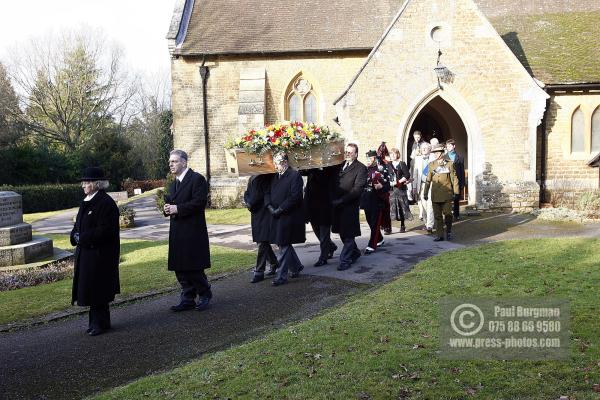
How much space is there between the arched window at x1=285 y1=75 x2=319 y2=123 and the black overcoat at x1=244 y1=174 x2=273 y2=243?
1407 centimetres

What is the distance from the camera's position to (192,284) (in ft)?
22.9

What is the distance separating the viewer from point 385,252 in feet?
33.8

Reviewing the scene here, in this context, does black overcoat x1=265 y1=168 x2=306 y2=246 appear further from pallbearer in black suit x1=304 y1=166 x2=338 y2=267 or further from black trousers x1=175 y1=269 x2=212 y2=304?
black trousers x1=175 y1=269 x2=212 y2=304

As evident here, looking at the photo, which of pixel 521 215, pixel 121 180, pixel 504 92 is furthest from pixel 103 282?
pixel 121 180

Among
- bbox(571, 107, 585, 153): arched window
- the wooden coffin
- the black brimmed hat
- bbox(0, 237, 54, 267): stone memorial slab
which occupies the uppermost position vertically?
bbox(571, 107, 585, 153): arched window

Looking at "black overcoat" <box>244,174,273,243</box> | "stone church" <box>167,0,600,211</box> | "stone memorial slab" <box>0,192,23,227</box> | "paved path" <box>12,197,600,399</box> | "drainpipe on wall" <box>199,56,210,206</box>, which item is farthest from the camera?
"drainpipe on wall" <box>199,56,210,206</box>

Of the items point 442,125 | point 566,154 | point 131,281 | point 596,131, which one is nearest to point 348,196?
point 131,281

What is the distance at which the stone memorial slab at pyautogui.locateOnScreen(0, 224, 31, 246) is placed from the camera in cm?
1120

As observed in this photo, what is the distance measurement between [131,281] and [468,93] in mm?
12720

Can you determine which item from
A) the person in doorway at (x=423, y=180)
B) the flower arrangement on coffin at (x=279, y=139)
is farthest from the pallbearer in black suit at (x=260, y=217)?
the person in doorway at (x=423, y=180)

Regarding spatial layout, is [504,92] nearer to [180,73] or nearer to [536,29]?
[536,29]

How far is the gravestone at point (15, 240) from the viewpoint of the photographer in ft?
36.4

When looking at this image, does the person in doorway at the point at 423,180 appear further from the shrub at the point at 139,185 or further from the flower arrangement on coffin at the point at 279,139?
the shrub at the point at 139,185

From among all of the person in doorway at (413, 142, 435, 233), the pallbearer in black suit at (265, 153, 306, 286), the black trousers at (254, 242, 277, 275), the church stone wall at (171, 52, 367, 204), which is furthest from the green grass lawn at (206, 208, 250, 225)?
the pallbearer in black suit at (265, 153, 306, 286)
